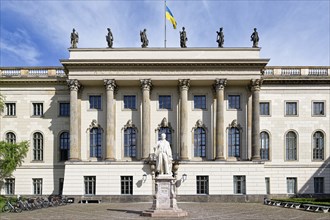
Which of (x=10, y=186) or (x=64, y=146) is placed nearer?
(x=10, y=186)

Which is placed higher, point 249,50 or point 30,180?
point 249,50

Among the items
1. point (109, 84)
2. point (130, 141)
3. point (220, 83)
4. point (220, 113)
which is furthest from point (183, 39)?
point (130, 141)

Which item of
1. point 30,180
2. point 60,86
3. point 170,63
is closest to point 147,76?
point 170,63

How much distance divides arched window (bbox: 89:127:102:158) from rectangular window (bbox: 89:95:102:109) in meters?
2.67

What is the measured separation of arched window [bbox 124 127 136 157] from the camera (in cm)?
4509

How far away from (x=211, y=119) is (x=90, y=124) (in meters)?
14.6

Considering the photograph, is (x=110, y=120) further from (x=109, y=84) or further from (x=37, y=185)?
(x=37, y=185)

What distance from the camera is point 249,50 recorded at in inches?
1750

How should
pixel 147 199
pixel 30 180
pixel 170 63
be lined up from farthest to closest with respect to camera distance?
pixel 30 180, pixel 170 63, pixel 147 199

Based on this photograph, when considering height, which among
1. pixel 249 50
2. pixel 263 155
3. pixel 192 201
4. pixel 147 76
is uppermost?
pixel 249 50

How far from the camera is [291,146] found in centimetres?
4688

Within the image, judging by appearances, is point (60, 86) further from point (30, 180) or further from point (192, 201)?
point (192, 201)

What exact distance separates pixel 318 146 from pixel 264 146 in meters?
6.80

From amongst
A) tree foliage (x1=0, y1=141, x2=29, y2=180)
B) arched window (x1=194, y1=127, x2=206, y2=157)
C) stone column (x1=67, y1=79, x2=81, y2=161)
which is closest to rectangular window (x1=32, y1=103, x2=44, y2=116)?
stone column (x1=67, y1=79, x2=81, y2=161)
